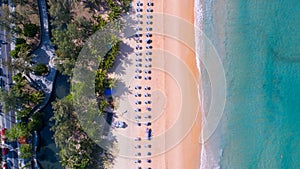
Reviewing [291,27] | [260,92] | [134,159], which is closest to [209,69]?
[260,92]

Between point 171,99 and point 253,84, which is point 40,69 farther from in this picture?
point 253,84

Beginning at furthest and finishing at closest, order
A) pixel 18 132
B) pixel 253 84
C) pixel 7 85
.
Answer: pixel 253 84 < pixel 7 85 < pixel 18 132

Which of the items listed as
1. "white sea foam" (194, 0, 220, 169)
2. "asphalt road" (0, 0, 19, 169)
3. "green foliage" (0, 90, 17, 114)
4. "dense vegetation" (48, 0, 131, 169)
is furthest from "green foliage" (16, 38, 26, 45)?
"white sea foam" (194, 0, 220, 169)

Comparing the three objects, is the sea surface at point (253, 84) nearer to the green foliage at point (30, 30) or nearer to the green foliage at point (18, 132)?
the green foliage at point (30, 30)

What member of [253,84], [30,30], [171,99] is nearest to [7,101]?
[30,30]

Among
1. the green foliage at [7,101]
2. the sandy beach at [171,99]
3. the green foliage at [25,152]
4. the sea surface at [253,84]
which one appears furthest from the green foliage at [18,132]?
the sea surface at [253,84]

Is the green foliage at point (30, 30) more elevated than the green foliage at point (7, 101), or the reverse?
the green foliage at point (30, 30)
